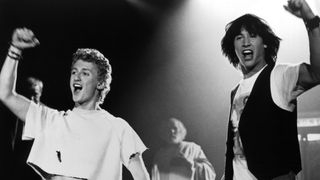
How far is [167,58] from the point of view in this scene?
99.1 inches

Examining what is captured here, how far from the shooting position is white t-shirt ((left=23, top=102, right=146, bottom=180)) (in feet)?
7.71

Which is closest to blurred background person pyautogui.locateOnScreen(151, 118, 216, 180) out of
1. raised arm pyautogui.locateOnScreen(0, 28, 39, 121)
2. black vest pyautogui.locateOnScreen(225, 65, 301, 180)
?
black vest pyautogui.locateOnScreen(225, 65, 301, 180)

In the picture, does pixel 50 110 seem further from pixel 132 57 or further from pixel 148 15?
pixel 148 15

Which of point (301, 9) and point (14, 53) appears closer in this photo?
point (301, 9)

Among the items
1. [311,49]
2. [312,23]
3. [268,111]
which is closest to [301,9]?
[312,23]

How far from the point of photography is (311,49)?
7.39ft

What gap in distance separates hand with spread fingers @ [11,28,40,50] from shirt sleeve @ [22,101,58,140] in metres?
0.40

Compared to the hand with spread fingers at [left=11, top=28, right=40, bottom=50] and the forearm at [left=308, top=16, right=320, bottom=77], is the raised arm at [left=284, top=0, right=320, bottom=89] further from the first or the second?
the hand with spread fingers at [left=11, top=28, right=40, bottom=50]

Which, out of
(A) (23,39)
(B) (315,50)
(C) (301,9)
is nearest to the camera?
(B) (315,50)

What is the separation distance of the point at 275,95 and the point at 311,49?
34 cm

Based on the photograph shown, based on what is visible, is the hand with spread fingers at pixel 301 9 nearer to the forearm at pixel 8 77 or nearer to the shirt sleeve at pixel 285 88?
the shirt sleeve at pixel 285 88

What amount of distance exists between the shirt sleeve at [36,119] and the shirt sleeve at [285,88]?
1335 mm

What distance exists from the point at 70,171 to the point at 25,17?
1.08 m

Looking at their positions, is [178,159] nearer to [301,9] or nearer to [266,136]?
[266,136]
